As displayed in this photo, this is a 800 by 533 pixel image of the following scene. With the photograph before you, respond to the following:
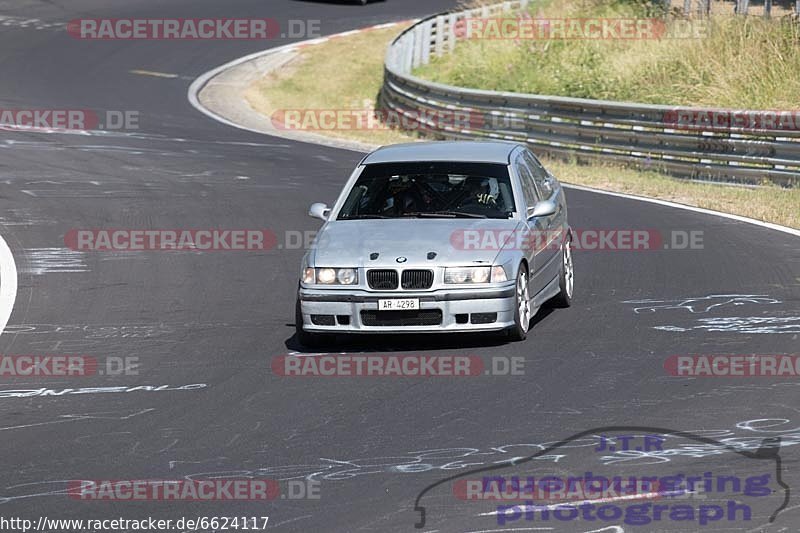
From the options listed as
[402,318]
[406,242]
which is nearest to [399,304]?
[402,318]

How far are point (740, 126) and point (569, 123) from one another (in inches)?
145

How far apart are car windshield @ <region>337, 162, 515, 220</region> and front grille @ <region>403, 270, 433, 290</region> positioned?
104 centimetres

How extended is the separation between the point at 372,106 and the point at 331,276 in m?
24.0

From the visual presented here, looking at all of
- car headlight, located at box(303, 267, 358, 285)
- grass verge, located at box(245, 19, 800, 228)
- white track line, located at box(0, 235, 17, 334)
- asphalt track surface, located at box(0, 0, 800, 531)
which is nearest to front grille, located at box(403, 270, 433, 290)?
car headlight, located at box(303, 267, 358, 285)

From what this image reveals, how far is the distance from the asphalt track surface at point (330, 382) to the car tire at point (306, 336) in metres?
0.22

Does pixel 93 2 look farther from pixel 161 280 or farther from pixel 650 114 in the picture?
pixel 161 280

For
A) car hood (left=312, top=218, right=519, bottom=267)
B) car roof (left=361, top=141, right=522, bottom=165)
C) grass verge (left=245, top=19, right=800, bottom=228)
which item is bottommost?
grass verge (left=245, top=19, right=800, bottom=228)

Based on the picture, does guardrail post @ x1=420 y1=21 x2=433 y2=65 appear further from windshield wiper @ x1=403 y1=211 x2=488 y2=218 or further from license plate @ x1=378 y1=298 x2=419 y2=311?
license plate @ x1=378 y1=298 x2=419 y2=311


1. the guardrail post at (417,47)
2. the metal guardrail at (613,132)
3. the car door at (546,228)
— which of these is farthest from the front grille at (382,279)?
the guardrail post at (417,47)

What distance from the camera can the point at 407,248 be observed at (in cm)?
1080

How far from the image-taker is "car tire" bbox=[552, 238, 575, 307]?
1246cm

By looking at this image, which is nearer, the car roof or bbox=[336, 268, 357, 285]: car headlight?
bbox=[336, 268, 357, 285]: car headlight

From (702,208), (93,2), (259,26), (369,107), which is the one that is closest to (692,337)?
(702,208)

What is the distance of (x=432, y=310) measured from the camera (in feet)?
34.7
